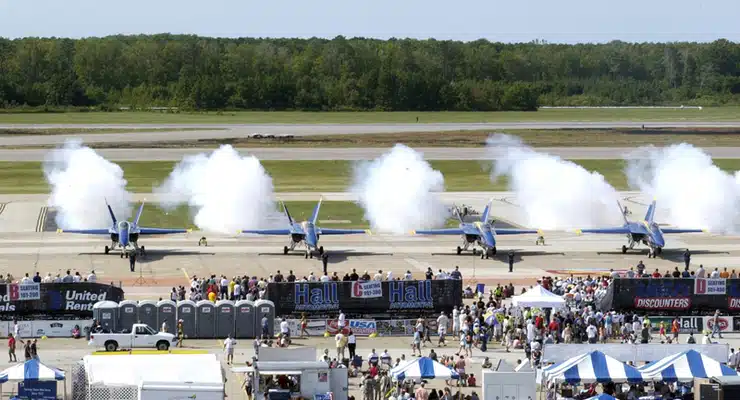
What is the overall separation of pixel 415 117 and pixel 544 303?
141 meters

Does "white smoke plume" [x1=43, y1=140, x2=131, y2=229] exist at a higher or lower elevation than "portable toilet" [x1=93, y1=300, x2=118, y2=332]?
higher

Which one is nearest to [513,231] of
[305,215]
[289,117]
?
[305,215]

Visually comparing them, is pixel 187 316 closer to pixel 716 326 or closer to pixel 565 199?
pixel 716 326

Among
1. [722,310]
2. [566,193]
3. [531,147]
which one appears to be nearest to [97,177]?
[566,193]

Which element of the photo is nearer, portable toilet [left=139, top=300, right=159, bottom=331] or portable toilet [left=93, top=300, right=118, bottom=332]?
portable toilet [left=93, top=300, right=118, bottom=332]

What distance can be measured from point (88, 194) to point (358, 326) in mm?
34740

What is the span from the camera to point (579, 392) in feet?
123

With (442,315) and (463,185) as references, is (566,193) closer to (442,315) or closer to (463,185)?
(463,185)

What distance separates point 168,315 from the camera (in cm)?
4578

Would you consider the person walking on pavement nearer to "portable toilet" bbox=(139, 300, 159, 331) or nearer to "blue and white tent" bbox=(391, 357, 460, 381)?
"blue and white tent" bbox=(391, 357, 460, 381)

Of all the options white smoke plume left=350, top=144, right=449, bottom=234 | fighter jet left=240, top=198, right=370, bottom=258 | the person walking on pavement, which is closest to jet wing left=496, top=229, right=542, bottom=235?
white smoke plume left=350, top=144, right=449, bottom=234

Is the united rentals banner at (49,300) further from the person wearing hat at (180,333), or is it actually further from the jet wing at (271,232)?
the jet wing at (271,232)

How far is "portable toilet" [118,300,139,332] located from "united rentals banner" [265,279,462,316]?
567 centimetres

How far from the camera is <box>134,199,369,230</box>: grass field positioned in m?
79.5
